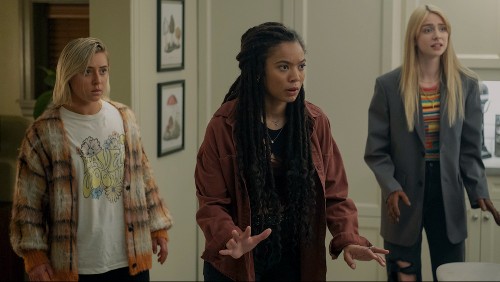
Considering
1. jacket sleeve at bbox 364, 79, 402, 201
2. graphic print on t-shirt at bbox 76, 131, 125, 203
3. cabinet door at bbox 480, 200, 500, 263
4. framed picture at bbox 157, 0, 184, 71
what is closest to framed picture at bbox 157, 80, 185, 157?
framed picture at bbox 157, 0, 184, 71

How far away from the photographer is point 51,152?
2.81 m

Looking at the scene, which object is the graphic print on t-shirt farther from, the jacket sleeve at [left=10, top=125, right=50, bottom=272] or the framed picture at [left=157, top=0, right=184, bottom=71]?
the framed picture at [left=157, top=0, right=184, bottom=71]

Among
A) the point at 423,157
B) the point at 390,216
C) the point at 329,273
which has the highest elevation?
the point at 423,157

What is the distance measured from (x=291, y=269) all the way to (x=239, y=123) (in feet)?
1.40

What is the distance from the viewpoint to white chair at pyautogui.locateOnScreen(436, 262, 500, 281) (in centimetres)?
193

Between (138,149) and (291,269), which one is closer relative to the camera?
(291,269)

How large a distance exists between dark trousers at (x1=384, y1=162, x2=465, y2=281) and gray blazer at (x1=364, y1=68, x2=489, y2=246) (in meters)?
0.03

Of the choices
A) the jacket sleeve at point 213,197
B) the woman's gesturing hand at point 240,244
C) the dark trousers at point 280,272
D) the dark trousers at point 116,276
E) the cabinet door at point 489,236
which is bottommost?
the cabinet door at point 489,236

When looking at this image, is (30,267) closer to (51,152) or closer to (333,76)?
(51,152)

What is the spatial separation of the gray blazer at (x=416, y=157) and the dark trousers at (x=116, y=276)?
996 mm

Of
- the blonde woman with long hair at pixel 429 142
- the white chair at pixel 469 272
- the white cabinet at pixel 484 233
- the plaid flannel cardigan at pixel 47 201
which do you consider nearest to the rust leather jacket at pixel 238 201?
the white chair at pixel 469 272

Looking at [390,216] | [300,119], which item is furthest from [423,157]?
[300,119]

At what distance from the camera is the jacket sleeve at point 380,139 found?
3.43 m

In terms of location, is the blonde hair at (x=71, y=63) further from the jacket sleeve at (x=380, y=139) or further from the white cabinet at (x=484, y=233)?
the white cabinet at (x=484, y=233)
